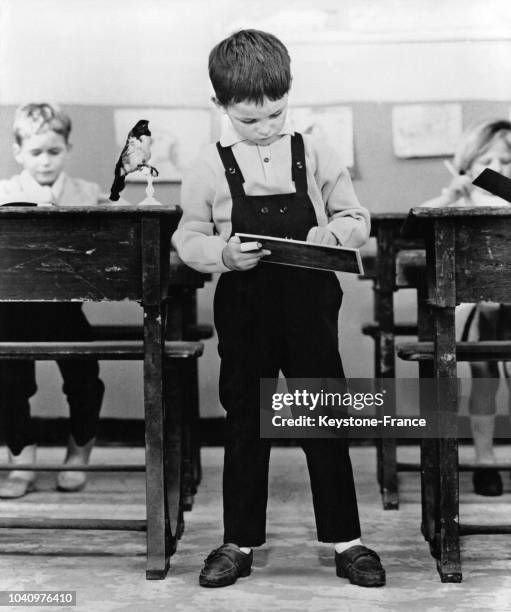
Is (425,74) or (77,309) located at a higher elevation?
(425,74)

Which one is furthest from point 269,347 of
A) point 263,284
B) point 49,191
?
point 49,191

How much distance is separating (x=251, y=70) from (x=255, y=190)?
0.26m

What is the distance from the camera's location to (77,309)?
116 inches

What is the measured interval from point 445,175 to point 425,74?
16.2 inches

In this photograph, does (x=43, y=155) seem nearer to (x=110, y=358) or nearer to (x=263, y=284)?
(x=110, y=358)

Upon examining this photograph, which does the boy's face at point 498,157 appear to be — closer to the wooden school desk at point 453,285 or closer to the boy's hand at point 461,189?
the boy's hand at point 461,189

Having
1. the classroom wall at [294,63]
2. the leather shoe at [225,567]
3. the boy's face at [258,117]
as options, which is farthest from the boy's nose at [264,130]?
the classroom wall at [294,63]

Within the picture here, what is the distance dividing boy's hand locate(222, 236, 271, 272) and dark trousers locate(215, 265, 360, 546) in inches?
4.0

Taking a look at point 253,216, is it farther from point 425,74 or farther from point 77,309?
point 425,74

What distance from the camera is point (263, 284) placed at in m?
1.93

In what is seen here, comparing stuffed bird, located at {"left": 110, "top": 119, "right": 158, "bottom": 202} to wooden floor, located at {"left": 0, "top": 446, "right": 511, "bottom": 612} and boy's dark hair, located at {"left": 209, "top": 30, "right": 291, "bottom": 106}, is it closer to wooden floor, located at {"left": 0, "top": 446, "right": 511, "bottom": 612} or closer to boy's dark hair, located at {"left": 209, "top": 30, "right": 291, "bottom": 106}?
boy's dark hair, located at {"left": 209, "top": 30, "right": 291, "bottom": 106}

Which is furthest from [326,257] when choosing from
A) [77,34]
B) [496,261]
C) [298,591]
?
[77,34]

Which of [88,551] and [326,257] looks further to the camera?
[88,551]

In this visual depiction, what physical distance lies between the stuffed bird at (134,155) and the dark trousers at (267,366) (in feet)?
1.48
